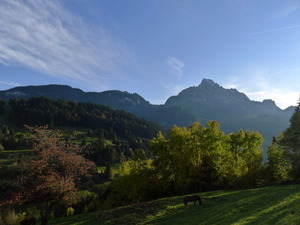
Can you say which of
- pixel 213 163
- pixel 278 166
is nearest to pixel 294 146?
pixel 278 166

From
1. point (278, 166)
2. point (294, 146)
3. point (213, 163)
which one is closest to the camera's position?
point (294, 146)

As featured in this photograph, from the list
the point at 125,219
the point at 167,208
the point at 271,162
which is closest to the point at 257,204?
the point at 167,208

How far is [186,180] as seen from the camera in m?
51.2

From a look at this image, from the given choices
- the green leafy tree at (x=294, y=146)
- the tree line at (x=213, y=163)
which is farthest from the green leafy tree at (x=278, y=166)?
the green leafy tree at (x=294, y=146)

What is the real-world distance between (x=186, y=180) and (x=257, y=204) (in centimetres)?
2882

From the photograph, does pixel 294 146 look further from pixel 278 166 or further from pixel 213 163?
pixel 213 163

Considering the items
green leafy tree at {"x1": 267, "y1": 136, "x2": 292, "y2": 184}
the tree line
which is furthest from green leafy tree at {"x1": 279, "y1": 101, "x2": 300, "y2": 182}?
green leafy tree at {"x1": 267, "y1": 136, "x2": 292, "y2": 184}

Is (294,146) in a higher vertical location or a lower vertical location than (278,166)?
higher

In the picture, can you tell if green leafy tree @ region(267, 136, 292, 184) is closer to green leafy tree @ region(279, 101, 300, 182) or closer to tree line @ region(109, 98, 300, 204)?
tree line @ region(109, 98, 300, 204)

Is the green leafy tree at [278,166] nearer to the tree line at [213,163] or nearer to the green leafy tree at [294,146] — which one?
the tree line at [213,163]

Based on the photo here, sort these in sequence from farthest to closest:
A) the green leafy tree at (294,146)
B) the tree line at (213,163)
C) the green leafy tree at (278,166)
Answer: the tree line at (213,163) < the green leafy tree at (278,166) < the green leafy tree at (294,146)

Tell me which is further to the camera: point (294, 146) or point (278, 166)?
point (278, 166)

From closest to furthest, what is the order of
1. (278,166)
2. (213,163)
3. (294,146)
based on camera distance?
Result: (294,146), (278,166), (213,163)

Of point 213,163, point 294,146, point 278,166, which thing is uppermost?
point 294,146
